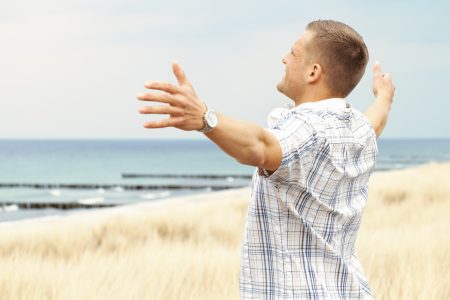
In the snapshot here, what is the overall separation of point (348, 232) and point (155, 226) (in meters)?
5.08

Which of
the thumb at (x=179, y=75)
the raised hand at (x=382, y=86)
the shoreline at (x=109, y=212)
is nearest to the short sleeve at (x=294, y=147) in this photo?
the thumb at (x=179, y=75)

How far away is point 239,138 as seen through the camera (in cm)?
193

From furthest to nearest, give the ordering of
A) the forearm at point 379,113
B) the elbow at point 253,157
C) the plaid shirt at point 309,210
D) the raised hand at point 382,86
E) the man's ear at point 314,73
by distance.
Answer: the raised hand at point 382,86, the forearm at point 379,113, the man's ear at point 314,73, the plaid shirt at point 309,210, the elbow at point 253,157

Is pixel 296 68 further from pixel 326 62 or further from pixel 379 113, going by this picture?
pixel 379 113

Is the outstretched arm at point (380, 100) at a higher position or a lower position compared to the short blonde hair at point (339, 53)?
lower

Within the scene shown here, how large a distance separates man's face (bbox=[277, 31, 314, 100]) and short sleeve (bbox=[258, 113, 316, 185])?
0.57 ft

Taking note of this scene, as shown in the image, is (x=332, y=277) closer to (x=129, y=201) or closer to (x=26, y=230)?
(x=26, y=230)

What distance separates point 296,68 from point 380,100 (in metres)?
→ 0.87

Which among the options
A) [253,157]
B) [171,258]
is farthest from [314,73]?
[171,258]

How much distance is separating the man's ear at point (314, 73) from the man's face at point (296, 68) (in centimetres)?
1

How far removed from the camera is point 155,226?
7422 mm

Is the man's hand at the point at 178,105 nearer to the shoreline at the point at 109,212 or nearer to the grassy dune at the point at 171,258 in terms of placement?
Result: the grassy dune at the point at 171,258

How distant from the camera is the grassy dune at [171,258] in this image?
437cm

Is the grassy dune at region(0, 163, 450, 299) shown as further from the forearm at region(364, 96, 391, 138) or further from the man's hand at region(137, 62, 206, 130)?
the man's hand at region(137, 62, 206, 130)
